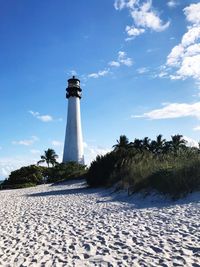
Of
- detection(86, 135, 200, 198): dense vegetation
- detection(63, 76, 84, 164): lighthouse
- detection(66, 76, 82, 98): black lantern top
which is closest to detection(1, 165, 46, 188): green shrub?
detection(63, 76, 84, 164): lighthouse

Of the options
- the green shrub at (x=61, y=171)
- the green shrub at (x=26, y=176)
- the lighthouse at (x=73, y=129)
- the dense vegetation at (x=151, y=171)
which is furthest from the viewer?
the lighthouse at (x=73, y=129)

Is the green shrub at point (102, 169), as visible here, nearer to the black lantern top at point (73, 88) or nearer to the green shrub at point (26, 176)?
the green shrub at point (26, 176)

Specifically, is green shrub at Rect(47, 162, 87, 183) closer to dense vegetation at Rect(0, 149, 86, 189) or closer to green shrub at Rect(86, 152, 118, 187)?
dense vegetation at Rect(0, 149, 86, 189)

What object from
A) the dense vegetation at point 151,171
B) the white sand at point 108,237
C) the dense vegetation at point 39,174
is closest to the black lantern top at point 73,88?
the dense vegetation at point 39,174

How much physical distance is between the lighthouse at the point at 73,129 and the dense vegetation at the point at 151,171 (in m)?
29.9

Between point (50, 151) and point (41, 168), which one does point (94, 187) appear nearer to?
point (41, 168)

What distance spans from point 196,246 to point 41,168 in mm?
44449

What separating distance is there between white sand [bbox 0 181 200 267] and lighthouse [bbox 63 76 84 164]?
4292cm

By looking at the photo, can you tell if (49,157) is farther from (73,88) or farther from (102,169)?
(102,169)

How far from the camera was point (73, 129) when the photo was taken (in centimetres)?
5506

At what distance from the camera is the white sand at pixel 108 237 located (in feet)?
19.4

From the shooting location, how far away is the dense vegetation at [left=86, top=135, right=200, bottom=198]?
13.1 meters

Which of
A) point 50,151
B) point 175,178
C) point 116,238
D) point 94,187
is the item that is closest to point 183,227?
point 116,238

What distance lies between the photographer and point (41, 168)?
49500 mm
